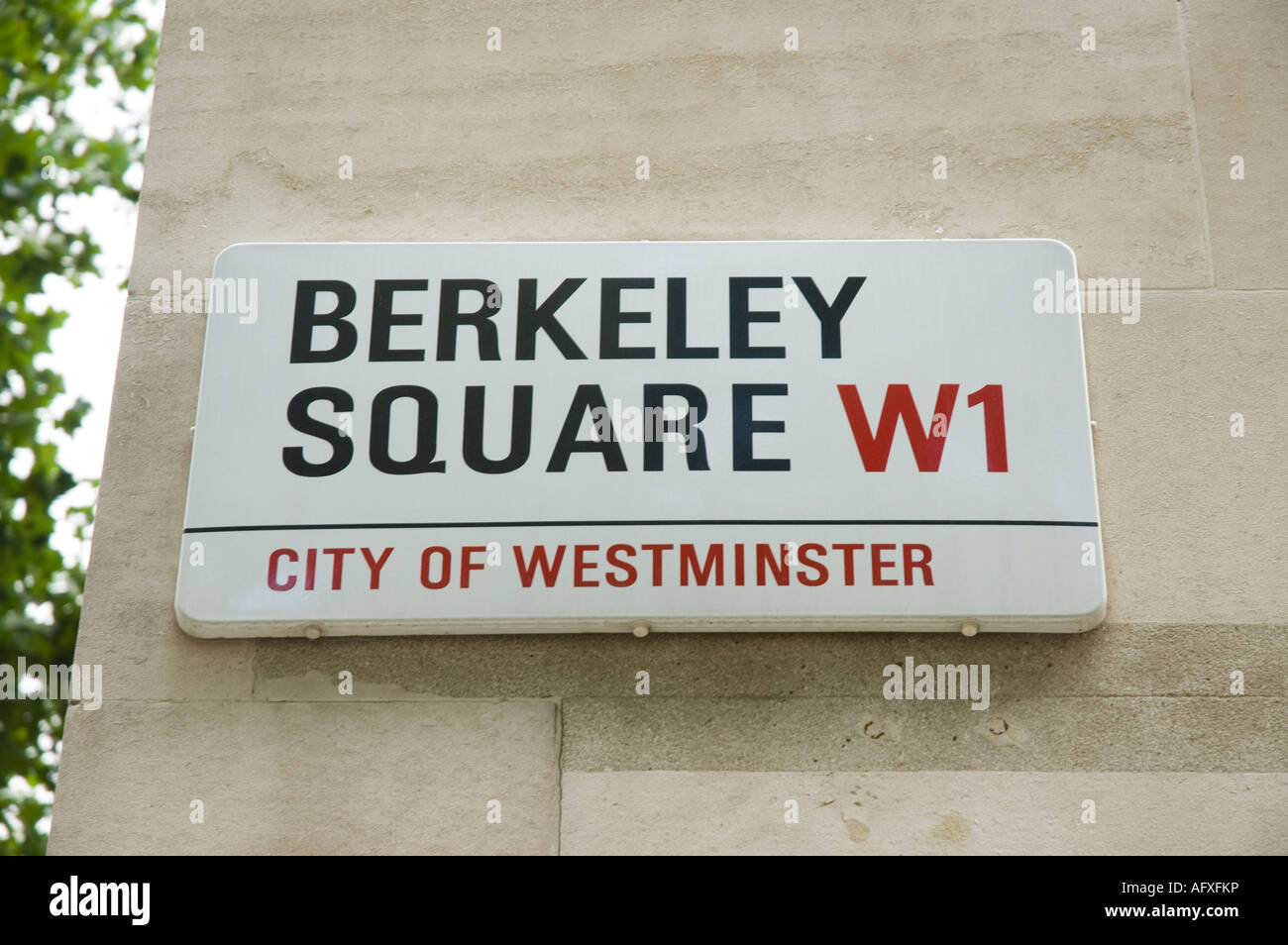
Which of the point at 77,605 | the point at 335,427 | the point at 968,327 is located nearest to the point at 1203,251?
the point at 968,327

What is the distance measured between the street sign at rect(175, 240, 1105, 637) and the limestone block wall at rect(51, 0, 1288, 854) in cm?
18

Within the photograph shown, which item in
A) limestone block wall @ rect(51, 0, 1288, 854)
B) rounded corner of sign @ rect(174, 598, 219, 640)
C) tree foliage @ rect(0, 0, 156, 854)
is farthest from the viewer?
tree foliage @ rect(0, 0, 156, 854)

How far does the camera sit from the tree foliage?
842cm

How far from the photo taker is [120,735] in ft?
11.4

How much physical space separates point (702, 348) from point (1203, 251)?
1665mm

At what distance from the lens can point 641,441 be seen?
11.6 feet

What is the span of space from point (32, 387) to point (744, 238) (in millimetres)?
6750

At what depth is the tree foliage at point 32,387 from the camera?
8.42 metres
